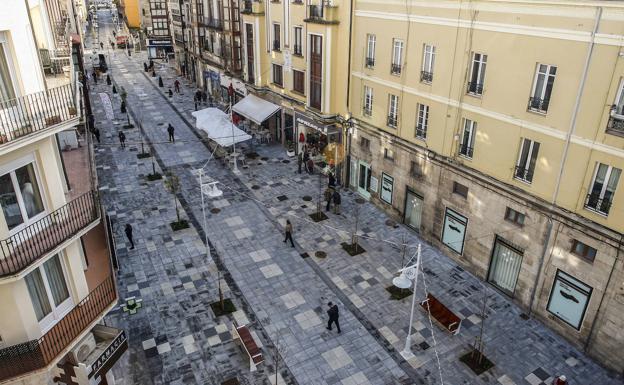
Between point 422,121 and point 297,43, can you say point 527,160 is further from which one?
point 297,43

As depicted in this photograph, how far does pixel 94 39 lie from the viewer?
312 ft

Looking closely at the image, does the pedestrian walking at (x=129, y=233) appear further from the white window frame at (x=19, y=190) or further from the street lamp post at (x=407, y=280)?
the street lamp post at (x=407, y=280)

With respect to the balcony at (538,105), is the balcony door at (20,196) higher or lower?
lower

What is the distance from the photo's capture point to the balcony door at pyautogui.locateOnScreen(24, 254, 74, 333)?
11.5m

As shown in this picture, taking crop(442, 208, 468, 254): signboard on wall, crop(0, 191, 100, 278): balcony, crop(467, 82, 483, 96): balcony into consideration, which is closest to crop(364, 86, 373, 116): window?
crop(467, 82, 483, 96): balcony

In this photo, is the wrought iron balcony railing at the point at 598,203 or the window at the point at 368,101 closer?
the wrought iron balcony railing at the point at 598,203

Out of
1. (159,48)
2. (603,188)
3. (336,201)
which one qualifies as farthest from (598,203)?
(159,48)

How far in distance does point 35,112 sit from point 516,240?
1770cm

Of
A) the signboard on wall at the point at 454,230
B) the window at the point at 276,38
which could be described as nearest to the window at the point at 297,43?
the window at the point at 276,38

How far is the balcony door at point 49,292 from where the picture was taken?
11484 mm

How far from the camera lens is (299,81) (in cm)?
3241

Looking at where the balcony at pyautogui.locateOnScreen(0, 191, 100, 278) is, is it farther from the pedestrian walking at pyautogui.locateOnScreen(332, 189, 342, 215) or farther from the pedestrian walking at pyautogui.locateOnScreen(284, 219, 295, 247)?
the pedestrian walking at pyautogui.locateOnScreen(332, 189, 342, 215)

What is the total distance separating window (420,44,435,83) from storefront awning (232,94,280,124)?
15805 mm

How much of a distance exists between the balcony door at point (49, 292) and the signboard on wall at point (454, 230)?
1664cm
